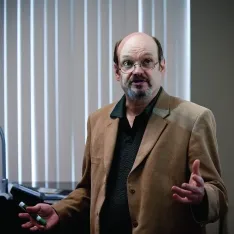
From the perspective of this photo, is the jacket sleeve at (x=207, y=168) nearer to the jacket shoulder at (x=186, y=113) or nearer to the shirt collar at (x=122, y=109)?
the jacket shoulder at (x=186, y=113)

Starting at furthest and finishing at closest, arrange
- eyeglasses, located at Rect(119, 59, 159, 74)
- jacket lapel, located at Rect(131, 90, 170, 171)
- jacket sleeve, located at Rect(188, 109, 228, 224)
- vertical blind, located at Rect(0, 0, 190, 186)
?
vertical blind, located at Rect(0, 0, 190, 186)
eyeglasses, located at Rect(119, 59, 159, 74)
jacket lapel, located at Rect(131, 90, 170, 171)
jacket sleeve, located at Rect(188, 109, 228, 224)

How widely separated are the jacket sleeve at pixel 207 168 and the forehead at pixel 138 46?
0.34 meters

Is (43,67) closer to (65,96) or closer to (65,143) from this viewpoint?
(65,96)

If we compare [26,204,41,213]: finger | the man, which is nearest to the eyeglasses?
the man

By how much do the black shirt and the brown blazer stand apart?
0.03 metres

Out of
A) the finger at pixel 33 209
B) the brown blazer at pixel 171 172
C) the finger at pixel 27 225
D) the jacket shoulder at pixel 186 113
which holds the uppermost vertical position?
the jacket shoulder at pixel 186 113

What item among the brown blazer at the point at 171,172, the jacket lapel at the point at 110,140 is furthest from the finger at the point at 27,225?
the jacket lapel at the point at 110,140

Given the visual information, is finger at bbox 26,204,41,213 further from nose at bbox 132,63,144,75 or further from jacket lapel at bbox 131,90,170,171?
nose at bbox 132,63,144,75

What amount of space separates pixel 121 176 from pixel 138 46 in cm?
53

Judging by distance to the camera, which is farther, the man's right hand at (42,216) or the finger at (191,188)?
the man's right hand at (42,216)

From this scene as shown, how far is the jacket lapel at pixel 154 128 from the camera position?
3.74ft

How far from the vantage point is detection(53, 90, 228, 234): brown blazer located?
3.55 feet

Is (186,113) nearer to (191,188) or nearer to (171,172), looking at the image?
(171,172)

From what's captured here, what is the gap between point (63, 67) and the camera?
2234mm
